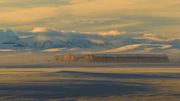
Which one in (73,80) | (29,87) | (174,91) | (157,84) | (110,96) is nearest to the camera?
(110,96)

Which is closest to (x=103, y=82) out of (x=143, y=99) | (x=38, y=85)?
(x=38, y=85)

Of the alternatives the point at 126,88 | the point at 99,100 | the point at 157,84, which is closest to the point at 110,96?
the point at 99,100

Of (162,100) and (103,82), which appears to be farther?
(103,82)

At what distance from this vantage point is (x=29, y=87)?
1757 inches

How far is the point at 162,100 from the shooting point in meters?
36.0

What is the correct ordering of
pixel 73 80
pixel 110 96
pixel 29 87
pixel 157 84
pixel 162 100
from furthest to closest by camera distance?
pixel 73 80 → pixel 157 84 → pixel 29 87 → pixel 110 96 → pixel 162 100

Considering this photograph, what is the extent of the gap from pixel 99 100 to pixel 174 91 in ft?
22.0

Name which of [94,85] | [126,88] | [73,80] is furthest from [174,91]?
[73,80]

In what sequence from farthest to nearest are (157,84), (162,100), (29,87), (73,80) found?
(73,80) < (157,84) < (29,87) < (162,100)

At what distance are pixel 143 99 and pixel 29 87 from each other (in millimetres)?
10482

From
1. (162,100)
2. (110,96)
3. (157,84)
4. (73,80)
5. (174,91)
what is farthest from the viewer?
(73,80)

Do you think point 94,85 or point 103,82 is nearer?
point 94,85

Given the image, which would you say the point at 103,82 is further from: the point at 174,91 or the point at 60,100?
the point at 60,100

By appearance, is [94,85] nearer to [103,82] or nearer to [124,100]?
[103,82]
